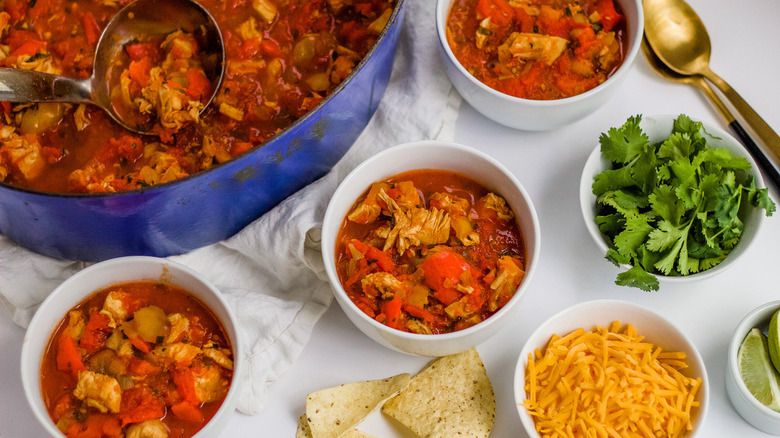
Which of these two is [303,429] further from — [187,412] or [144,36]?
[144,36]

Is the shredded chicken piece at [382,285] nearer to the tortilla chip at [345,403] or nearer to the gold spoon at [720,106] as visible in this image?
the tortilla chip at [345,403]

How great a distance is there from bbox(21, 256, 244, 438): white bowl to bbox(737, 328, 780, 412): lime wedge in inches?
68.4

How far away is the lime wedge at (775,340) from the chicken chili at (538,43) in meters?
1.08

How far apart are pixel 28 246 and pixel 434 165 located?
153 cm

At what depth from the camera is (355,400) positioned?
291 centimetres

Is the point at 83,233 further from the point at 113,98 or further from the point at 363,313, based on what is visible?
the point at 363,313

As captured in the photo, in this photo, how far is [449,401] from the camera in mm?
2930

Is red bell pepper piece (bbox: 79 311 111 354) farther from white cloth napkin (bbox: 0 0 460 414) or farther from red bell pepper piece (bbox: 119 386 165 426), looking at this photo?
white cloth napkin (bbox: 0 0 460 414)

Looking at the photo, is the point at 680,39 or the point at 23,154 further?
the point at 680,39

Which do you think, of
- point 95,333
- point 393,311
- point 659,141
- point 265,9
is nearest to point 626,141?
point 659,141

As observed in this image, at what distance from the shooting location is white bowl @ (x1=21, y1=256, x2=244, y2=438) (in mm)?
2715

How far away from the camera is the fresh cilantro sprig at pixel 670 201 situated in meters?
2.92

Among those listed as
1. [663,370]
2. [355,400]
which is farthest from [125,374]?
[663,370]

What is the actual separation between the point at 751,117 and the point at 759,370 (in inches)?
40.2
